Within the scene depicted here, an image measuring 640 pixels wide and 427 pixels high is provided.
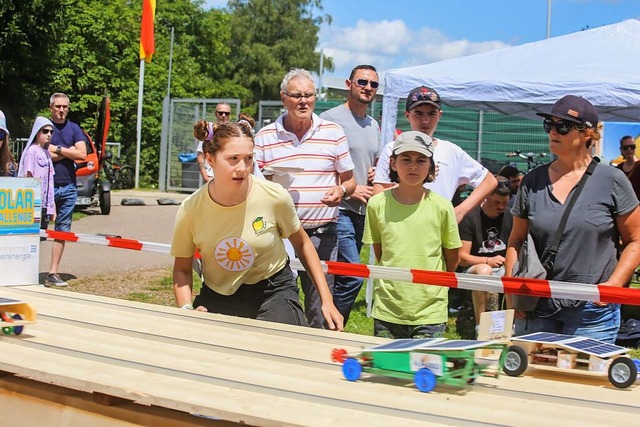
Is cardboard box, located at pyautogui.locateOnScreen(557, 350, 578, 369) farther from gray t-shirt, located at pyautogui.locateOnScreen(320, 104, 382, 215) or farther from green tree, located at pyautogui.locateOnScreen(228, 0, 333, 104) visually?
green tree, located at pyautogui.locateOnScreen(228, 0, 333, 104)

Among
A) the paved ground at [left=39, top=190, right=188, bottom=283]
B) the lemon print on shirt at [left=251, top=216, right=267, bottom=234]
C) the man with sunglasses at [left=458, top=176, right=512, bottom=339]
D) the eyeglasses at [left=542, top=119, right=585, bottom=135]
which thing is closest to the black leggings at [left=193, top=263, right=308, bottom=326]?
the lemon print on shirt at [left=251, top=216, right=267, bottom=234]

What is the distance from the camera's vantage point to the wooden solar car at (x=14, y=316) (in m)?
3.57

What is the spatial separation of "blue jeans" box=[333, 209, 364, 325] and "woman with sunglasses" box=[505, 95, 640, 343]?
7.57 ft

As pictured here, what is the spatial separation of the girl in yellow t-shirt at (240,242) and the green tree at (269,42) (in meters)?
60.2

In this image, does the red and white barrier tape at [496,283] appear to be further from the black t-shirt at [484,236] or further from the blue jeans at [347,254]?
the black t-shirt at [484,236]

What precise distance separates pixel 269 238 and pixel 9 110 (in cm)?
1996

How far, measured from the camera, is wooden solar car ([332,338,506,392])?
2713mm

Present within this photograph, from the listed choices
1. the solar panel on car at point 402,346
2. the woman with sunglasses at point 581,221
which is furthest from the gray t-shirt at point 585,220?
the solar panel on car at point 402,346

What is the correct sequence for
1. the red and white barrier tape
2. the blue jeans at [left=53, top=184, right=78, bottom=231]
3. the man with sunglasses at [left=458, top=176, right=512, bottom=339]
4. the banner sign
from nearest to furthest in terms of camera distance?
the red and white barrier tape
the banner sign
the man with sunglasses at [left=458, top=176, right=512, bottom=339]
the blue jeans at [left=53, top=184, right=78, bottom=231]

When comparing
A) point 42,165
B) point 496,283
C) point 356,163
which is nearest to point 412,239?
point 496,283

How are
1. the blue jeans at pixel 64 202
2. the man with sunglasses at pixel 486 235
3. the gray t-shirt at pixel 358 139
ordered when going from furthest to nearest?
the blue jeans at pixel 64 202 < the man with sunglasses at pixel 486 235 < the gray t-shirt at pixel 358 139

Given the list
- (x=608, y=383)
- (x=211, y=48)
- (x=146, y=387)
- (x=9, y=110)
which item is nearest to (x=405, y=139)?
(x=608, y=383)

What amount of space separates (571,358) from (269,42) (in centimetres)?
6654

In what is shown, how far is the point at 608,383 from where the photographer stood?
9.60ft
